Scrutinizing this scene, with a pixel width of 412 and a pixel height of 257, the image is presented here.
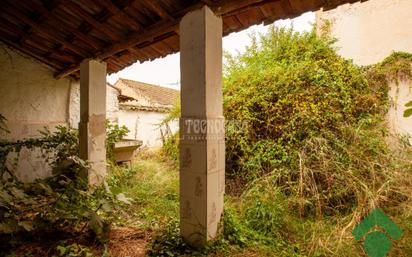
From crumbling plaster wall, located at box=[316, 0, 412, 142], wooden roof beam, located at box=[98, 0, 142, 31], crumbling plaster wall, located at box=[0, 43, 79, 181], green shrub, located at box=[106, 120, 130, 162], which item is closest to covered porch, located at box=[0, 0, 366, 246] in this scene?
wooden roof beam, located at box=[98, 0, 142, 31]

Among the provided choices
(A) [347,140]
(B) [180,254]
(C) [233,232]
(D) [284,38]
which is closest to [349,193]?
(A) [347,140]

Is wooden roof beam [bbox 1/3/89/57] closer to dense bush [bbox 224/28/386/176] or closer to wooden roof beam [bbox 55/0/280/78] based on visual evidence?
wooden roof beam [bbox 55/0/280/78]

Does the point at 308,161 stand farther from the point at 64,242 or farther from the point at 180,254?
the point at 64,242

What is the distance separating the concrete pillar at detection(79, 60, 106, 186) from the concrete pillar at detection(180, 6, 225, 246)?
9.08 feet

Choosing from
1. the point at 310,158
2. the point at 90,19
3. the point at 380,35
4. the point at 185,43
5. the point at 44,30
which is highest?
the point at 380,35

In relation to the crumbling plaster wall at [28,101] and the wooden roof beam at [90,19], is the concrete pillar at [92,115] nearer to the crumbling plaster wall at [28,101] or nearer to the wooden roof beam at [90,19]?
the wooden roof beam at [90,19]

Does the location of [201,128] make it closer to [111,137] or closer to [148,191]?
[148,191]

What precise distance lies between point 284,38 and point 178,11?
466 cm

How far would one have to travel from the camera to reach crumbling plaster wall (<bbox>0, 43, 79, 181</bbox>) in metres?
5.39

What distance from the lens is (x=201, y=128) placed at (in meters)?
2.65

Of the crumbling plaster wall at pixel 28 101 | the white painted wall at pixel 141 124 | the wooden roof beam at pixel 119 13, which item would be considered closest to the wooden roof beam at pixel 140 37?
the wooden roof beam at pixel 119 13

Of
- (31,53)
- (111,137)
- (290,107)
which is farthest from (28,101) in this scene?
(290,107)

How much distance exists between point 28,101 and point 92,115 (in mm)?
2239

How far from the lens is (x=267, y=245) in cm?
279
